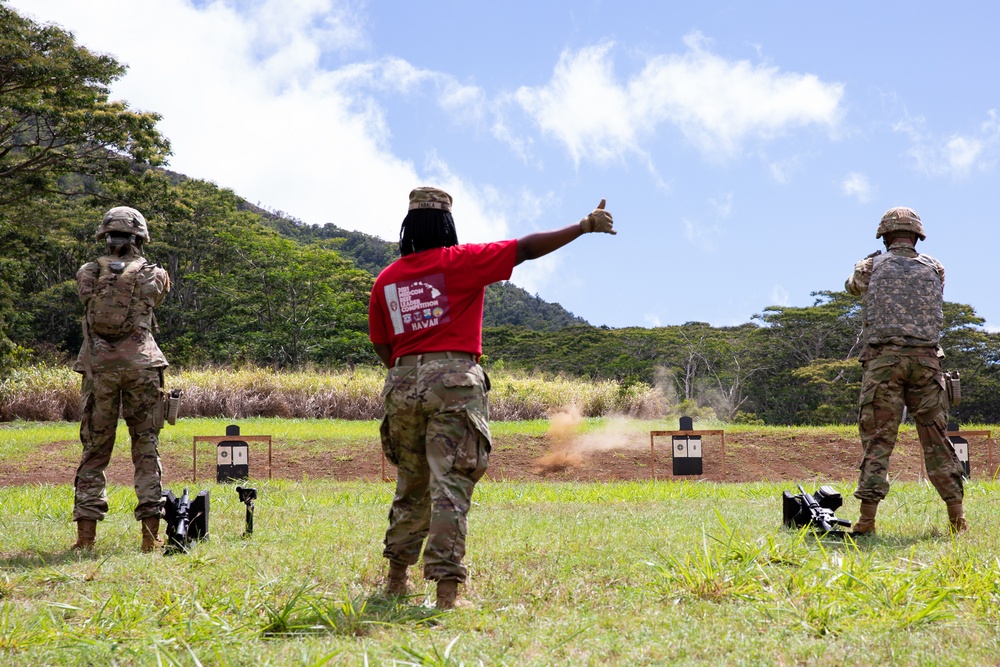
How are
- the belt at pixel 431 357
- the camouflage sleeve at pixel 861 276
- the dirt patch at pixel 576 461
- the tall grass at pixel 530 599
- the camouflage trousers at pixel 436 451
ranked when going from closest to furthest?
1. the tall grass at pixel 530 599
2. the camouflage trousers at pixel 436 451
3. the belt at pixel 431 357
4. the camouflage sleeve at pixel 861 276
5. the dirt patch at pixel 576 461

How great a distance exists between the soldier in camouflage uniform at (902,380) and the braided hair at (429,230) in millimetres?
3284

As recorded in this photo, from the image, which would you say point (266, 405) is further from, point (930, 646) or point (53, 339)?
point (53, 339)

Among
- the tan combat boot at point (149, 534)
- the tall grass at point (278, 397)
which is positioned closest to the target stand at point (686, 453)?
the tan combat boot at point (149, 534)

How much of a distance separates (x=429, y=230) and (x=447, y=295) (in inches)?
14.3

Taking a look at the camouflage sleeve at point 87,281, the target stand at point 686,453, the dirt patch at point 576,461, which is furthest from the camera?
the dirt patch at point 576,461

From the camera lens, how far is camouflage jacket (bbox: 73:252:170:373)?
5363mm

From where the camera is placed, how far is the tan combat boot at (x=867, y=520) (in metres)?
5.58

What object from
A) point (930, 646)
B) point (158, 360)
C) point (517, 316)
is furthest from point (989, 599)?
point (517, 316)

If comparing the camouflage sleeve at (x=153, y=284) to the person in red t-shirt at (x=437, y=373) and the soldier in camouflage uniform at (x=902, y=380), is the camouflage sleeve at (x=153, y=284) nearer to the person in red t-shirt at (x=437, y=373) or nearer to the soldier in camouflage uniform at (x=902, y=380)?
the person in red t-shirt at (x=437, y=373)

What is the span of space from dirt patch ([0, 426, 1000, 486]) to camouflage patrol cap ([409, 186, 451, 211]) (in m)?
7.47

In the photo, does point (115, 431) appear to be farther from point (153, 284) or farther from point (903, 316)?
point (903, 316)

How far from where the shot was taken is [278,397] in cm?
1975

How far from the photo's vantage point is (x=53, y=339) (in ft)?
128

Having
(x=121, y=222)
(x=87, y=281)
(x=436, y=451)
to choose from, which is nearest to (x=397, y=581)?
(x=436, y=451)
